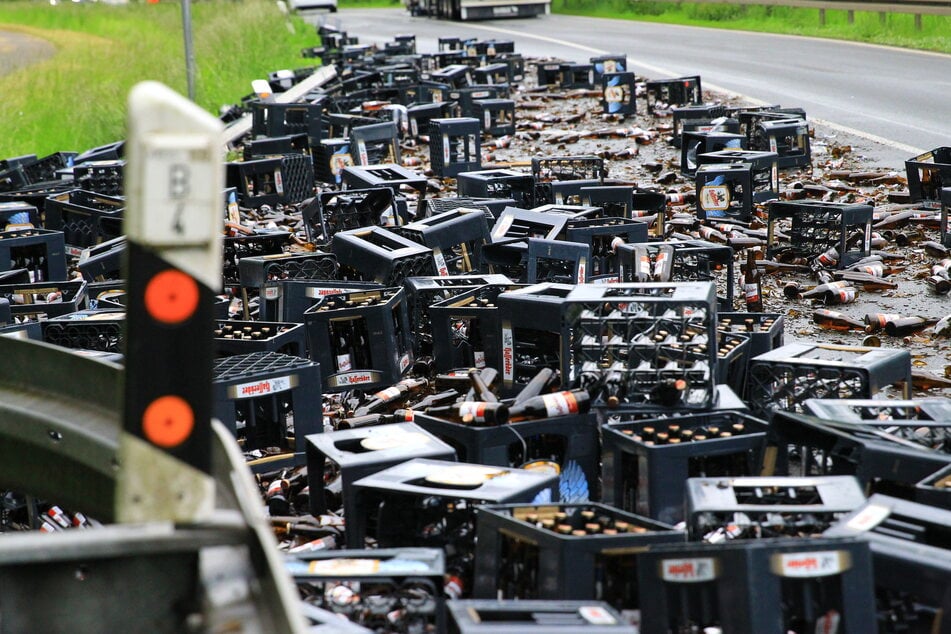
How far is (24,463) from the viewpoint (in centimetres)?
443

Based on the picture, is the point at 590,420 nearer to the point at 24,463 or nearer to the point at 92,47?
the point at 24,463

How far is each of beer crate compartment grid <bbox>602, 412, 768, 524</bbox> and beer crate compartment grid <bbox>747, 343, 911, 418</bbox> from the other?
2.29 ft

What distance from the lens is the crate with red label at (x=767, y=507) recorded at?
14.9 ft

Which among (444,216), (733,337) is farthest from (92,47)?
(733,337)

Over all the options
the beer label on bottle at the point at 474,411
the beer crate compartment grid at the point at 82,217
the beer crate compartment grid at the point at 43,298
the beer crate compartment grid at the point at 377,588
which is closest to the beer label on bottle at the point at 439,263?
the beer crate compartment grid at the point at 43,298

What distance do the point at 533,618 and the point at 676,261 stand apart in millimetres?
5726

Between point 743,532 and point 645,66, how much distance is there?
999 inches

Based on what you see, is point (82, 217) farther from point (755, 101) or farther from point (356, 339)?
point (755, 101)

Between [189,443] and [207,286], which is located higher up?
[207,286]

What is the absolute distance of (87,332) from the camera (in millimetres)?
7586

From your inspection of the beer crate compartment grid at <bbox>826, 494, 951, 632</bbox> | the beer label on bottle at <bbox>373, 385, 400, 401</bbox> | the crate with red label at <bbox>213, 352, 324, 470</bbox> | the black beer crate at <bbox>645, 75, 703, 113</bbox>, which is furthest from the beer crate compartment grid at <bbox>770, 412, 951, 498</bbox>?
the black beer crate at <bbox>645, 75, 703, 113</bbox>

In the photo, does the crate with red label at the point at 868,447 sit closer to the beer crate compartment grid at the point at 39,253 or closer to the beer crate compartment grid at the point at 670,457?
the beer crate compartment grid at the point at 670,457

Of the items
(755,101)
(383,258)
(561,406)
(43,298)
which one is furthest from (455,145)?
(561,406)

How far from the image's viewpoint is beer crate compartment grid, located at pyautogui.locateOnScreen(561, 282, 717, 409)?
598cm
